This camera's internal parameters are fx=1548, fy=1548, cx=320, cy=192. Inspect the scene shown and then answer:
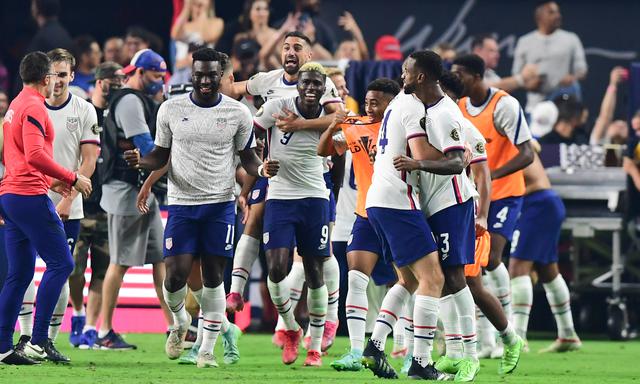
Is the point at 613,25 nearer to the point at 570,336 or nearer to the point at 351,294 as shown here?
the point at 570,336

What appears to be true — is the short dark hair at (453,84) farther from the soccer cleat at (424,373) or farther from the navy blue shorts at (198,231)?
the soccer cleat at (424,373)

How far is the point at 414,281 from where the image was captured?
1126 centimetres

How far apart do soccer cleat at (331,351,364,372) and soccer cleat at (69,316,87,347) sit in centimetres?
331

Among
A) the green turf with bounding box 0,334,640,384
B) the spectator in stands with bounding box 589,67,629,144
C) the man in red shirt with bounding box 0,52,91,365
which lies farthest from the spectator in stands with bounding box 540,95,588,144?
the man in red shirt with bounding box 0,52,91,365

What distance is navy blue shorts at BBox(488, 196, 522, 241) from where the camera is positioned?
13281 mm

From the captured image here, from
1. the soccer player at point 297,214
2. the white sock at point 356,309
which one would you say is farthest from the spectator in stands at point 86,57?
the white sock at point 356,309

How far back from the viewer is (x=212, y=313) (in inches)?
457

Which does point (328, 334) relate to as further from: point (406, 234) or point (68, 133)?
point (406, 234)

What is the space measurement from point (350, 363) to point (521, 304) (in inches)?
123

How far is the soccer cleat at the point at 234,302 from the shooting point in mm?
12469

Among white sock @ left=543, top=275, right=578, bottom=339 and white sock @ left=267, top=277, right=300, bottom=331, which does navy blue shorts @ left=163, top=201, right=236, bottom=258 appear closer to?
white sock @ left=267, top=277, right=300, bottom=331

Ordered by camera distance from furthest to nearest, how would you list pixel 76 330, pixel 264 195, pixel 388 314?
pixel 76 330 → pixel 264 195 → pixel 388 314

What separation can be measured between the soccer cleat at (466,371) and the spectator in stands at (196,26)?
30.8 ft

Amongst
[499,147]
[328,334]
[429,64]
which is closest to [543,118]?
[499,147]
